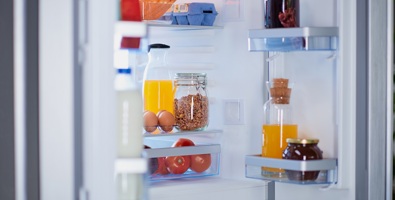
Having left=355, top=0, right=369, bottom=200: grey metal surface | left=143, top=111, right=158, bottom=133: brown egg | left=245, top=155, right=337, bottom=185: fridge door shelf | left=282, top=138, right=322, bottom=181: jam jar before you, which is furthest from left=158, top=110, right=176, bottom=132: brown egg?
left=355, top=0, right=369, bottom=200: grey metal surface

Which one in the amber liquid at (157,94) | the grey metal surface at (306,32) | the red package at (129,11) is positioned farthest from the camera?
the amber liquid at (157,94)

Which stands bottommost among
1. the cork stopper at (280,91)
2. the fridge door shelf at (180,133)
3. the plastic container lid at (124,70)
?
the fridge door shelf at (180,133)

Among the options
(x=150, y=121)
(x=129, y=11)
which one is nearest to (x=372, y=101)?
(x=150, y=121)

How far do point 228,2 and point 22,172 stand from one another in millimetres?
1432

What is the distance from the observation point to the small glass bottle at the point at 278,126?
2.69 meters

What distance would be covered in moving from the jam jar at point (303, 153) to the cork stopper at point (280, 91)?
5.8 inches

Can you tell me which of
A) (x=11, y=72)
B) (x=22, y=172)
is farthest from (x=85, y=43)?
(x=22, y=172)

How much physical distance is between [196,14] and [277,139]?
1.84 ft

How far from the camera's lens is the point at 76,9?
5.47 ft

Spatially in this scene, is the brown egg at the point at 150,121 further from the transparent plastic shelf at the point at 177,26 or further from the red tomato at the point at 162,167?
the transparent plastic shelf at the point at 177,26

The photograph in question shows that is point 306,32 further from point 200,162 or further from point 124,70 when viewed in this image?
point 124,70

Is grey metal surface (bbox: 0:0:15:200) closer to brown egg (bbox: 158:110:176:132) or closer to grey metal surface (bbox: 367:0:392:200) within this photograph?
brown egg (bbox: 158:110:176:132)

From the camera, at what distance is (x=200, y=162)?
9.59ft

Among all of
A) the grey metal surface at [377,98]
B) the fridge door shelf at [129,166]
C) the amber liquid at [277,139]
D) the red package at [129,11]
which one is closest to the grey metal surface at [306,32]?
the grey metal surface at [377,98]
